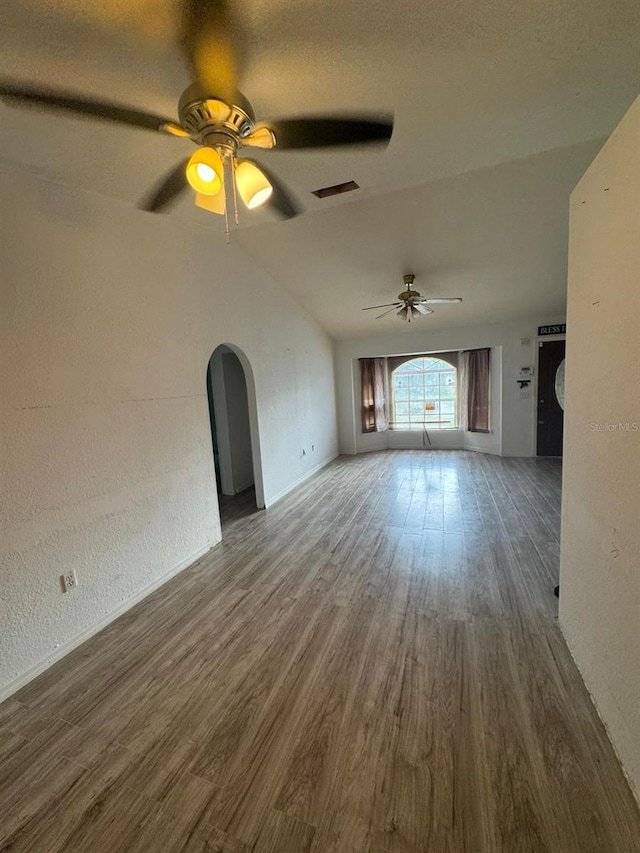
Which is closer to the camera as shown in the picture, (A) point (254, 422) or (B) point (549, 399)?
(A) point (254, 422)

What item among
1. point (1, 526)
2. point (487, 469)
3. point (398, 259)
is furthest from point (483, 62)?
point (487, 469)

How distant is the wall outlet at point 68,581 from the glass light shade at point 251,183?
225 centimetres

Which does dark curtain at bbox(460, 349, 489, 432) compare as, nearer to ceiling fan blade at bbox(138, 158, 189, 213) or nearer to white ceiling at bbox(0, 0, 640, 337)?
white ceiling at bbox(0, 0, 640, 337)

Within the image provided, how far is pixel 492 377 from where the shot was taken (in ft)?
20.6

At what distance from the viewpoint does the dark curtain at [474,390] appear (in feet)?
21.0

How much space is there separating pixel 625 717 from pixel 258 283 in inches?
169

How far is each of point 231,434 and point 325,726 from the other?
142 inches

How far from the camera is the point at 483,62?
138cm

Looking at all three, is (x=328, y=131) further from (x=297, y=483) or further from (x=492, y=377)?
(x=492, y=377)

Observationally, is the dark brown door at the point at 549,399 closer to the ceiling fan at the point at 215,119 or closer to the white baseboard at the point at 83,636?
the ceiling fan at the point at 215,119

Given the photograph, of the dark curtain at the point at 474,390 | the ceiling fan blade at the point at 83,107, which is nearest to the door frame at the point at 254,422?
the ceiling fan blade at the point at 83,107

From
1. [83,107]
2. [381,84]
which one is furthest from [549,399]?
[83,107]

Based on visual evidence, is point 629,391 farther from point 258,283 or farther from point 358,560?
point 258,283

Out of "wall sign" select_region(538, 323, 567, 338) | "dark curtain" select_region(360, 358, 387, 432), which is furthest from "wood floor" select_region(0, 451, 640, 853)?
"dark curtain" select_region(360, 358, 387, 432)
